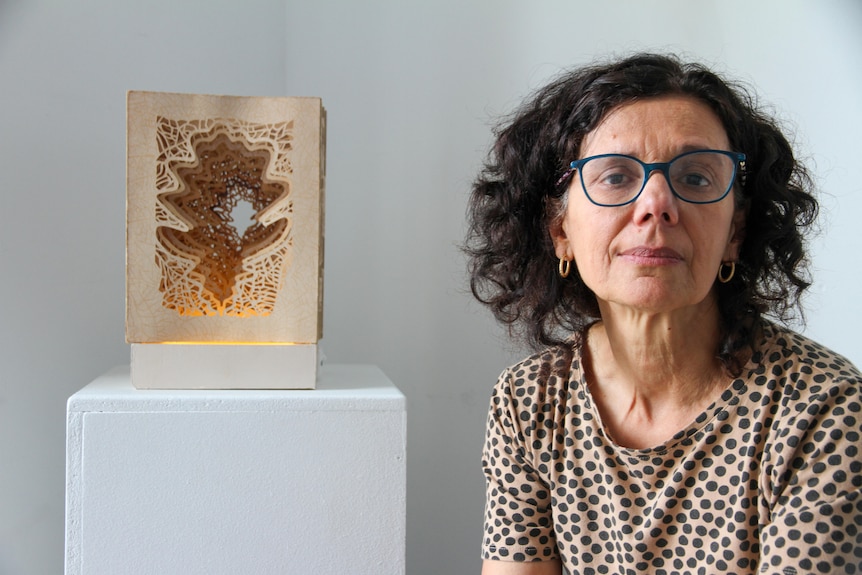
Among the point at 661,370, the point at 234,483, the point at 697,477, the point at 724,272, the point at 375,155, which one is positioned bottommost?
the point at 234,483

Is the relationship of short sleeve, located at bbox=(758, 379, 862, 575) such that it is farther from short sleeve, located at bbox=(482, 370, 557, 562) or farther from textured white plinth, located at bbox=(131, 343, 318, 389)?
textured white plinth, located at bbox=(131, 343, 318, 389)

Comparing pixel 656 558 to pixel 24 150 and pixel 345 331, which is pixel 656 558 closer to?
pixel 345 331

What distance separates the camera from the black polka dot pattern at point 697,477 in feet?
3.12

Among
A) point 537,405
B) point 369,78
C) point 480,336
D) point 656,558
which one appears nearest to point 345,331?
point 480,336

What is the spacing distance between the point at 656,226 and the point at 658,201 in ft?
0.10

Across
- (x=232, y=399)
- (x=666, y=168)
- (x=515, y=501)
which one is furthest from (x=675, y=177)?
(x=232, y=399)

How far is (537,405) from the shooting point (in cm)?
124

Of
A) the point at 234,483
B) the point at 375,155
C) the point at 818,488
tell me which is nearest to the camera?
the point at 818,488

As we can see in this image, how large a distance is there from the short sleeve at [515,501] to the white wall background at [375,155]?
0.61 m

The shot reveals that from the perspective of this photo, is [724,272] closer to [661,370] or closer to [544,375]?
[661,370]

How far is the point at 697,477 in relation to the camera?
3.53 feet

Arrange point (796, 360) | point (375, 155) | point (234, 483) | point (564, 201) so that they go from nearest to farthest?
1. point (796, 360)
2. point (564, 201)
3. point (234, 483)
4. point (375, 155)

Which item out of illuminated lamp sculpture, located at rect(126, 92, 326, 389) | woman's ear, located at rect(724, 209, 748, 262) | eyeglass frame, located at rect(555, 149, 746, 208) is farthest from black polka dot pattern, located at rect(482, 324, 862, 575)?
illuminated lamp sculpture, located at rect(126, 92, 326, 389)

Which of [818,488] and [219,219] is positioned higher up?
[219,219]
